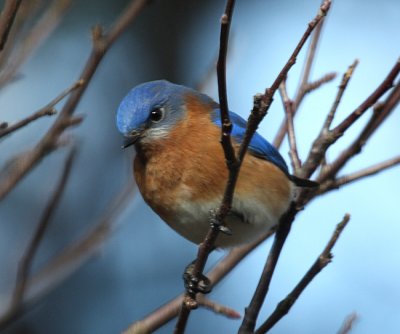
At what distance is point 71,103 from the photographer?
305 centimetres

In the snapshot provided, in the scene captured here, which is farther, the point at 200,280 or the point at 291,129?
the point at 291,129

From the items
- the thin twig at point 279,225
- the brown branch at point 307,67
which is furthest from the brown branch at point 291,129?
the thin twig at point 279,225

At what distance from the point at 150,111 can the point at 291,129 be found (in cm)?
72

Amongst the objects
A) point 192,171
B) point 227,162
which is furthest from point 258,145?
point 227,162

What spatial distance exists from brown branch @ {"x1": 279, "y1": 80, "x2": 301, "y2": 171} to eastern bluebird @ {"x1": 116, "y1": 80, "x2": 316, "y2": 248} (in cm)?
7

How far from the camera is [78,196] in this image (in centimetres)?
821

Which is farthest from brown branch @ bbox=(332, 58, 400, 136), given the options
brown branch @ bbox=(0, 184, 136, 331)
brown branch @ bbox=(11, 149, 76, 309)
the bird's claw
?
brown branch @ bbox=(11, 149, 76, 309)

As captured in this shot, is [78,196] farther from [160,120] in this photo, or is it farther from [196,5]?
[160,120]

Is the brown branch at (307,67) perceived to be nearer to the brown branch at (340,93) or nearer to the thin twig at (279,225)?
the brown branch at (340,93)

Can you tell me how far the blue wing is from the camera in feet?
13.7

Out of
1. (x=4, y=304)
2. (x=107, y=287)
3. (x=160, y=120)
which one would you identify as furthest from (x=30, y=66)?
(x=4, y=304)

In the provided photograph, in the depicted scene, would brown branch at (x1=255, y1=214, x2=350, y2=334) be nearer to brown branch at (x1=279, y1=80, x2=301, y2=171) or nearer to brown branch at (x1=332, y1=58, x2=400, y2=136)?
brown branch at (x1=332, y1=58, x2=400, y2=136)

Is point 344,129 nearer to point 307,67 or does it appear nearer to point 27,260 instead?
point 307,67

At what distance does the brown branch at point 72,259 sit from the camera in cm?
330
